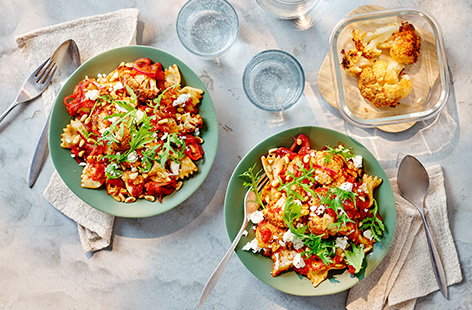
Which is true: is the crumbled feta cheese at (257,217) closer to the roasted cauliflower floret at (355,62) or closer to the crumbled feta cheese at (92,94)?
the roasted cauliflower floret at (355,62)

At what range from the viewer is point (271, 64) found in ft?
10.7

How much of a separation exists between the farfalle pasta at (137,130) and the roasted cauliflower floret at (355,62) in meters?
0.95

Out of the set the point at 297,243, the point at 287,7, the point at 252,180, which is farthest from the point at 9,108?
the point at 297,243

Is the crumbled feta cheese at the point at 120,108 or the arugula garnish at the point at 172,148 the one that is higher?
the crumbled feta cheese at the point at 120,108

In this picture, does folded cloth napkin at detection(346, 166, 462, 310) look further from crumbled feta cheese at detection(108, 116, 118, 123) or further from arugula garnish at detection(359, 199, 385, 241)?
crumbled feta cheese at detection(108, 116, 118, 123)

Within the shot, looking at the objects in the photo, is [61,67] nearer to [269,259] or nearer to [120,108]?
[120,108]

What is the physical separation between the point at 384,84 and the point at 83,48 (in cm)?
199

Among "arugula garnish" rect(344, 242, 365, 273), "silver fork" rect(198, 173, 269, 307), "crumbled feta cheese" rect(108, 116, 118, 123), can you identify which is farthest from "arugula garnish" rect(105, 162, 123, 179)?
"arugula garnish" rect(344, 242, 365, 273)

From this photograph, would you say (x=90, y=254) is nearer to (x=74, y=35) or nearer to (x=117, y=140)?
(x=117, y=140)

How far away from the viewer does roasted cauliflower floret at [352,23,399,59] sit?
3096mm

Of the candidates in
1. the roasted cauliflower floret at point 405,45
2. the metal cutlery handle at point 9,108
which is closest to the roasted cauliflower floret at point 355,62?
the roasted cauliflower floret at point 405,45

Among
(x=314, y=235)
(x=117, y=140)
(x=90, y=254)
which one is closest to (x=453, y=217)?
(x=314, y=235)

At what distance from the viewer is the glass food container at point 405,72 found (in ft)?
10.1

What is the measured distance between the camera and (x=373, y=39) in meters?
3.13
